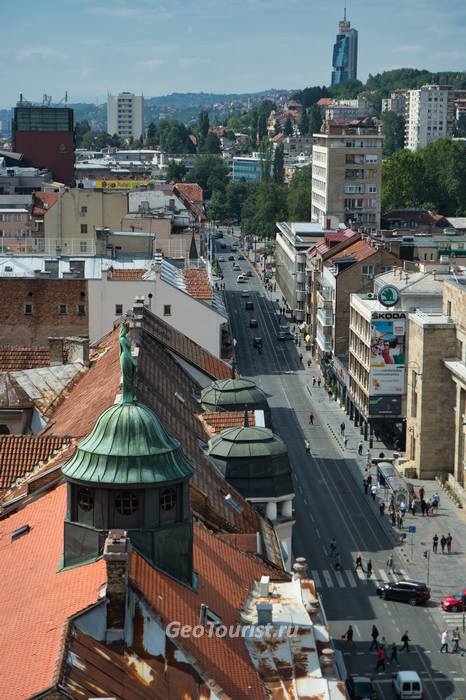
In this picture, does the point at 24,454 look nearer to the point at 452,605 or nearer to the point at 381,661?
the point at 381,661

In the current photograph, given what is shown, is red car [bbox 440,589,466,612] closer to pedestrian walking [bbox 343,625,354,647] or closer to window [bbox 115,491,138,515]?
pedestrian walking [bbox 343,625,354,647]

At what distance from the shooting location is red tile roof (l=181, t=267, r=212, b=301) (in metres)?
106

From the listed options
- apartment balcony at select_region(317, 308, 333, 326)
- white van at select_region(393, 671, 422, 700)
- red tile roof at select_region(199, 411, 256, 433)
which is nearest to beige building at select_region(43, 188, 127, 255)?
apartment balcony at select_region(317, 308, 333, 326)

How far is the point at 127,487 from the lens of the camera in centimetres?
3722

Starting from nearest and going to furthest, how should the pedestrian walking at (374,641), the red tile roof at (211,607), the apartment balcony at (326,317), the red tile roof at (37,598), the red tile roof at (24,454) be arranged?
the red tile roof at (37,598)
the red tile roof at (211,607)
the red tile roof at (24,454)
the pedestrian walking at (374,641)
the apartment balcony at (326,317)

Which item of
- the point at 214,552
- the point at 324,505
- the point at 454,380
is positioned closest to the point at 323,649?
the point at 214,552

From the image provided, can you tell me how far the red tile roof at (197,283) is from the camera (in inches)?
4188

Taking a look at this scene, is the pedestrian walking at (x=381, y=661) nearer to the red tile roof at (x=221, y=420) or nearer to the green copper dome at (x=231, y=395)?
the red tile roof at (x=221, y=420)

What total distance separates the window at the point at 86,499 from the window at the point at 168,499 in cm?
173

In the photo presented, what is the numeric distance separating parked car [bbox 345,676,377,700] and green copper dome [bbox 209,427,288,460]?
10.8 metres

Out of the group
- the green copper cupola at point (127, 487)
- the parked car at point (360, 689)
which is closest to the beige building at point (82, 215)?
the parked car at point (360, 689)

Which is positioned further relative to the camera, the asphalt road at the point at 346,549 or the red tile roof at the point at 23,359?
the red tile roof at the point at 23,359

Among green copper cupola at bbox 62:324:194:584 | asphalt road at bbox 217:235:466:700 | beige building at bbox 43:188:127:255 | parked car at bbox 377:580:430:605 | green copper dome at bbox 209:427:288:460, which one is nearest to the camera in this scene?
green copper cupola at bbox 62:324:194:584

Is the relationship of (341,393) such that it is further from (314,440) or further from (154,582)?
(154,582)
